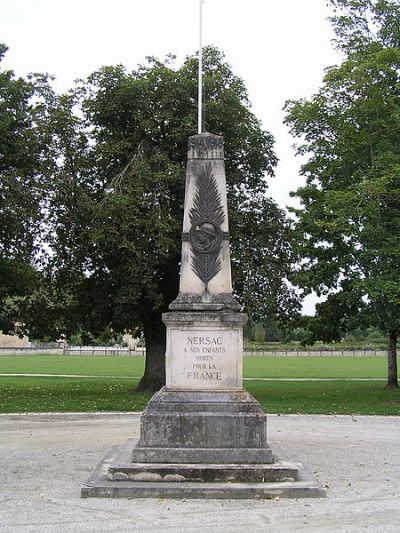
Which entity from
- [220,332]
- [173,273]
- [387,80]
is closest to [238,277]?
[173,273]

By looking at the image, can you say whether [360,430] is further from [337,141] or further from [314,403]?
[337,141]

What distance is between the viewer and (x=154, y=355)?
2508cm

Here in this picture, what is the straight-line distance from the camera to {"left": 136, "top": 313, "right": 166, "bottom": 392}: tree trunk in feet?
80.4

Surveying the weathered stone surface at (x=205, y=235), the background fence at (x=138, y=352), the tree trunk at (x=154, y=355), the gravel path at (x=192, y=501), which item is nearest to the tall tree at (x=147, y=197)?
the tree trunk at (x=154, y=355)

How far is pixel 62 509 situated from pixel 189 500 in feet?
4.75

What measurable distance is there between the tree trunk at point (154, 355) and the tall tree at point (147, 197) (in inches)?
1.5

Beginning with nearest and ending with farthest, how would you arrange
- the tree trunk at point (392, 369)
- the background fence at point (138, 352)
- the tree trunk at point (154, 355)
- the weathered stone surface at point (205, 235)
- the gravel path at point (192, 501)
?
1. the gravel path at point (192, 501)
2. the weathered stone surface at point (205, 235)
3. the tree trunk at point (154, 355)
4. the tree trunk at point (392, 369)
5. the background fence at point (138, 352)

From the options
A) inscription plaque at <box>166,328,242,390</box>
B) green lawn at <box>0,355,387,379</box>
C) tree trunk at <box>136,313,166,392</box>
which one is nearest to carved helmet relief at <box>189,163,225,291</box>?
inscription plaque at <box>166,328,242,390</box>

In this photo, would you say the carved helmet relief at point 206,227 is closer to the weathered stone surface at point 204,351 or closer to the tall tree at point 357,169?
the weathered stone surface at point 204,351

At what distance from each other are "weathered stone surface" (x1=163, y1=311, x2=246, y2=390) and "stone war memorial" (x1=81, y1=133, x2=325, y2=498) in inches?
0.5

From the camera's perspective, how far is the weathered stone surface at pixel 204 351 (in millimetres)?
9375

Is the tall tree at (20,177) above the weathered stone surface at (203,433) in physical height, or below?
above

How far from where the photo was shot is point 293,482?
8.34 meters

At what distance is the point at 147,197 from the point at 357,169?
672 centimetres
